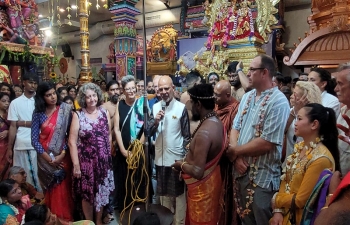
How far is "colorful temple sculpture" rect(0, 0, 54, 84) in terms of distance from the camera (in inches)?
265

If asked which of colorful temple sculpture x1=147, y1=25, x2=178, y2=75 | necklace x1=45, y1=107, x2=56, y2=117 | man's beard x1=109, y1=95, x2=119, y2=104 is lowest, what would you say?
necklace x1=45, y1=107, x2=56, y2=117

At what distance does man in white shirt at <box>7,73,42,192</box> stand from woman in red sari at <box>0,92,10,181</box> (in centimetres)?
7

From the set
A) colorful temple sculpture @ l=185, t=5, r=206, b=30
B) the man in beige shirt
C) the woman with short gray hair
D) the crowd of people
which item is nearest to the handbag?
the crowd of people

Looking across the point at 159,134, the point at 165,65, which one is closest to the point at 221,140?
the point at 159,134

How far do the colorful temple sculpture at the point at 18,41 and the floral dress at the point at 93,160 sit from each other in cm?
490

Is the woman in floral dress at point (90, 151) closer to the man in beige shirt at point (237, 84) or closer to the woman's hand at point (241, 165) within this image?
the woman's hand at point (241, 165)

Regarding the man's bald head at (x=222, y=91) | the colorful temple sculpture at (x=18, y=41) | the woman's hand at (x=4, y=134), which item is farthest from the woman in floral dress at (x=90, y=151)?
the colorful temple sculpture at (x=18, y=41)

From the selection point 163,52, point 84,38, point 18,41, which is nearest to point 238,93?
point 84,38

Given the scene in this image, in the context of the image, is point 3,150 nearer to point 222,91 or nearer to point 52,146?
point 52,146

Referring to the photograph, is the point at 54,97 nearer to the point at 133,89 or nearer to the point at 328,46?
the point at 133,89

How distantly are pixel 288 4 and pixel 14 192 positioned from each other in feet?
30.3

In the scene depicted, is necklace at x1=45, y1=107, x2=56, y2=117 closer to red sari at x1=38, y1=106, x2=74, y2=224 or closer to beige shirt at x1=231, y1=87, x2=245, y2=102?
red sari at x1=38, y1=106, x2=74, y2=224

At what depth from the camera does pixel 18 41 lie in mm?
7242

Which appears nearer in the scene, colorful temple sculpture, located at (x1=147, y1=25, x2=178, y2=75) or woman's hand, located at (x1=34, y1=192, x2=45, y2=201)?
woman's hand, located at (x1=34, y1=192, x2=45, y2=201)
